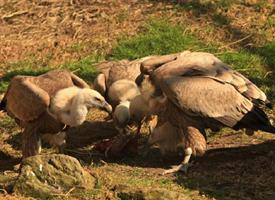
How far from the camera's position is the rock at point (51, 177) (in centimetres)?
541

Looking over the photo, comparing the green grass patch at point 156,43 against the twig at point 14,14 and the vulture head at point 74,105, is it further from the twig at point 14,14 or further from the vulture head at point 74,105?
the vulture head at point 74,105

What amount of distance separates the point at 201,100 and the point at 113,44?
4042mm

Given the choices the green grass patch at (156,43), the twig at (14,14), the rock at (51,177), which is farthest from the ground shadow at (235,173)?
the twig at (14,14)

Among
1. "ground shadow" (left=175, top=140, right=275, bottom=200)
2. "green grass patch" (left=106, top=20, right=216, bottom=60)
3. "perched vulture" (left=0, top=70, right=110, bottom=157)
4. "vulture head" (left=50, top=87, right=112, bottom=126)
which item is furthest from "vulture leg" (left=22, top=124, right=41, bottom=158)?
"green grass patch" (left=106, top=20, right=216, bottom=60)

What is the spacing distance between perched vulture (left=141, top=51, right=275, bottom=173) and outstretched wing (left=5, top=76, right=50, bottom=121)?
3.53ft

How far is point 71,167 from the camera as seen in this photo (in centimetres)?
554

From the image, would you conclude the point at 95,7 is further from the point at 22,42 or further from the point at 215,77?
the point at 215,77

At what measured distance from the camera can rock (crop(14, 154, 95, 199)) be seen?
5.41 metres

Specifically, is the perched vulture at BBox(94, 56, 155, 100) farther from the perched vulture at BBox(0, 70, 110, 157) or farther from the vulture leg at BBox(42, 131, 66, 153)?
the vulture leg at BBox(42, 131, 66, 153)

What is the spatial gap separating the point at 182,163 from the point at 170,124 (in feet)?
1.73

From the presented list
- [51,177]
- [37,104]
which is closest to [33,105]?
[37,104]

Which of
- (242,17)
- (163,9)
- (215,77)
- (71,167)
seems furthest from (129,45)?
(71,167)

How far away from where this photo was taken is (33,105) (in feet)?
22.3

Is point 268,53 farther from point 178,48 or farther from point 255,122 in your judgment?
point 255,122
